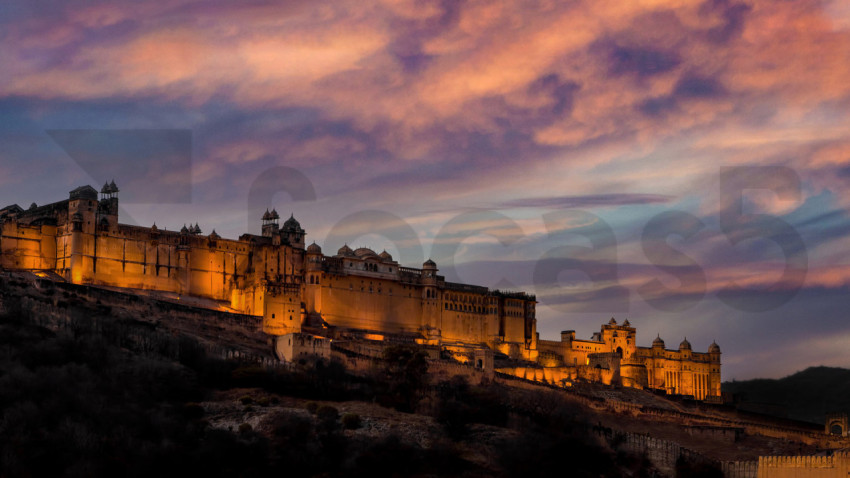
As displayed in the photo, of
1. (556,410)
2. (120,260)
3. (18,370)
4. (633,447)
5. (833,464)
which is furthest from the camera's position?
(120,260)

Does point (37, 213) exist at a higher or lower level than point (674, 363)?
higher

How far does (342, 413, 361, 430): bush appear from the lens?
71.2m

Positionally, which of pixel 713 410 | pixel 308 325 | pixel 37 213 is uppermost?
pixel 37 213

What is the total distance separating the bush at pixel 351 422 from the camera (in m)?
71.2

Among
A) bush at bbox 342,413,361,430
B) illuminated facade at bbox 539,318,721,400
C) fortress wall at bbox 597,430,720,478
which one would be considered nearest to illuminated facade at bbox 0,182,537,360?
illuminated facade at bbox 539,318,721,400

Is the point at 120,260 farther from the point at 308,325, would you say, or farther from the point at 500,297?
the point at 500,297

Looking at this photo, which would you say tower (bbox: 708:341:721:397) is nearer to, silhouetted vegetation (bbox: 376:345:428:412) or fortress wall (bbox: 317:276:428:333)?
fortress wall (bbox: 317:276:428:333)

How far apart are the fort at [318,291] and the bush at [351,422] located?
1356 cm

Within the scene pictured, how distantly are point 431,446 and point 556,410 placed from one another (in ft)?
53.7

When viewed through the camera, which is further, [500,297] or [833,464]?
[500,297]

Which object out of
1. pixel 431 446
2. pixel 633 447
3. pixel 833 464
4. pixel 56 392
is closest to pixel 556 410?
pixel 633 447

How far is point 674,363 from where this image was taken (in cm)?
12062

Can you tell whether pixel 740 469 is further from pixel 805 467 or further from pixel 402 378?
pixel 402 378

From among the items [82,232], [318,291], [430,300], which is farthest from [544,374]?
[82,232]
